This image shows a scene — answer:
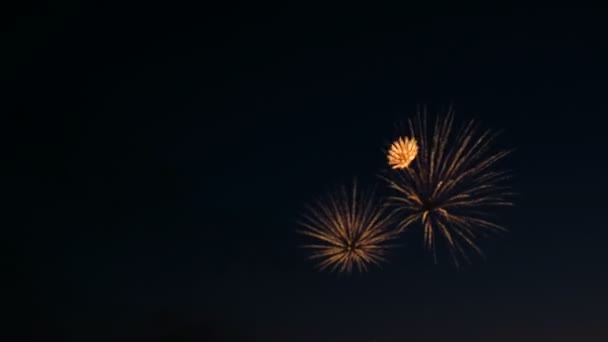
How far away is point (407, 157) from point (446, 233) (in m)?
6.06

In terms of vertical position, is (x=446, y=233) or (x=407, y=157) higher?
(x=407, y=157)

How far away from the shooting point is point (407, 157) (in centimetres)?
2594

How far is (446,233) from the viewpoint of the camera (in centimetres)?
2472
